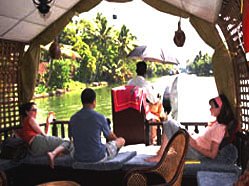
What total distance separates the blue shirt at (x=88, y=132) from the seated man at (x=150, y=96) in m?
2.06

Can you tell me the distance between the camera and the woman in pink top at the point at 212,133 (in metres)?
3.63

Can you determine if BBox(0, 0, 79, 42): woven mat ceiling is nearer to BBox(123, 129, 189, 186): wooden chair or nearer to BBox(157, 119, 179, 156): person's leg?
BBox(157, 119, 179, 156): person's leg

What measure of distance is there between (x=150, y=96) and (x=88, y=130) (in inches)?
90.2

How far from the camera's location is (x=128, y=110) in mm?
5660

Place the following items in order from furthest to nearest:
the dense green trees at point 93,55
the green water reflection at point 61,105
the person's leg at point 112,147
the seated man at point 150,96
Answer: the dense green trees at point 93,55, the green water reflection at point 61,105, the seated man at point 150,96, the person's leg at point 112,147

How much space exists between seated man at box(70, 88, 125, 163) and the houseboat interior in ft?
Answer: 0.38

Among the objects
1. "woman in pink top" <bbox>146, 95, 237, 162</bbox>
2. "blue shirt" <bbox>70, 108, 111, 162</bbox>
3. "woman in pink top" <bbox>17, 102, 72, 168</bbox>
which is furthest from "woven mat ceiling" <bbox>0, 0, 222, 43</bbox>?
"blue shirt" <bbox>70, 108, 111, 162</bbox>

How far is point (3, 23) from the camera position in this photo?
15.9 ft

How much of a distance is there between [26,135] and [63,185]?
1.58 m

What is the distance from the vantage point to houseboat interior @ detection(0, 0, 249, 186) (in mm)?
3297

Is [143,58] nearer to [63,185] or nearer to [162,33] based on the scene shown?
[63,185]

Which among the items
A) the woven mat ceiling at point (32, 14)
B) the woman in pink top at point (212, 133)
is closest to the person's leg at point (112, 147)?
the woman in pink top at point (212, 133)

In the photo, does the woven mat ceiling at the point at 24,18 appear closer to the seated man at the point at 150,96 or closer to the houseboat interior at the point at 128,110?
the houseboat interior at the point at 128,110

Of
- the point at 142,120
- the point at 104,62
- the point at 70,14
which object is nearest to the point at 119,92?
the point at 142,120
